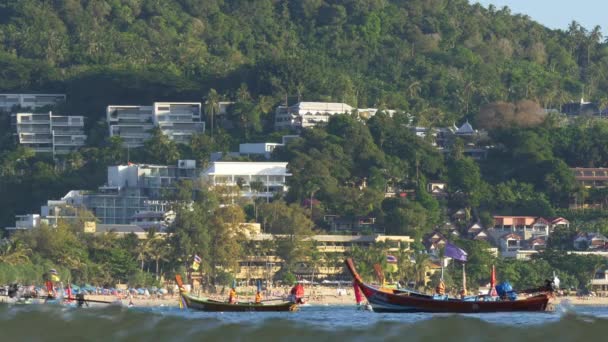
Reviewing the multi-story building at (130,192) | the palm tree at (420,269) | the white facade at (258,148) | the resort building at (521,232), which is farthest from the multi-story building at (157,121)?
the palm tree at (420,269)

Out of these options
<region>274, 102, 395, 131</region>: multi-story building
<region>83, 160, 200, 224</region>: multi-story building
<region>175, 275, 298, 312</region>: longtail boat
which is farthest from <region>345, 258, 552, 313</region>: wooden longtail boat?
<region>274, 102, 395, 131</region>: multi-story building

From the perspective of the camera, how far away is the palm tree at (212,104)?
17438cm

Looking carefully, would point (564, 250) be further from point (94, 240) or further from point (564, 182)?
point (94, 240)

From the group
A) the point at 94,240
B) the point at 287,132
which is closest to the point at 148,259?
the point at 94,240

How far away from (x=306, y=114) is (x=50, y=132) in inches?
977

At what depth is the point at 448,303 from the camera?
228ft

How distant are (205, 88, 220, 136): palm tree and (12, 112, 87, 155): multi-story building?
1269 centimetres

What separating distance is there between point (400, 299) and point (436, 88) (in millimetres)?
126439

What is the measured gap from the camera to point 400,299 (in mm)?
70062

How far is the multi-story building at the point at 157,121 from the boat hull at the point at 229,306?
327 ft

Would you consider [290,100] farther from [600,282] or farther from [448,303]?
[448,303]

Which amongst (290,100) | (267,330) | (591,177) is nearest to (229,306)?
(267,330)

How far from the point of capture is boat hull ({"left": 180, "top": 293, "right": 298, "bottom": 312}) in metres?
75.1

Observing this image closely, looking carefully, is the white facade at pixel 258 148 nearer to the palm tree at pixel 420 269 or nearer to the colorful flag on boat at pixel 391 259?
the palm tree at pixel 420 269
